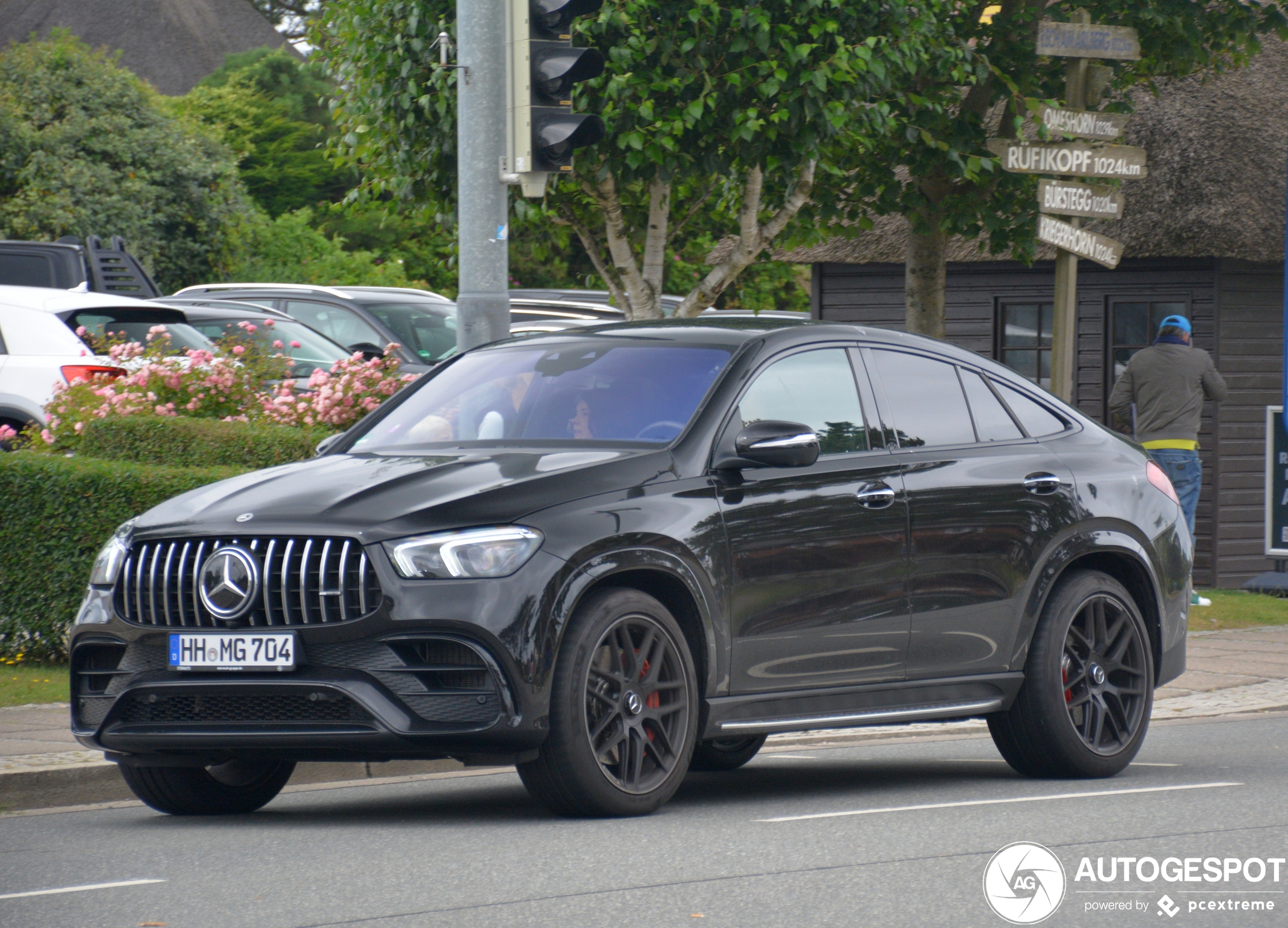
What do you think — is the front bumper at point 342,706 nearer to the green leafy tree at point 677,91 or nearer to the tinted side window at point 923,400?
the tinted side window at point 923,400

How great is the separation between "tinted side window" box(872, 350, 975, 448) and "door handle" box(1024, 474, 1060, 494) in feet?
0.88

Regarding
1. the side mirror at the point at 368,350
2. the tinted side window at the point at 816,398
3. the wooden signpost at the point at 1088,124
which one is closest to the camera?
the tinted side window at the point at 816,398

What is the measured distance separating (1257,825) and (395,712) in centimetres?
282

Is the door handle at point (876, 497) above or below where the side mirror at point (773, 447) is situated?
below

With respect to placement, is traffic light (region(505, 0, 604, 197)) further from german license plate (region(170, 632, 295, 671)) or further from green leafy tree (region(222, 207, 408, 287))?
green leafy tree (region(222, 207, 408, 287))

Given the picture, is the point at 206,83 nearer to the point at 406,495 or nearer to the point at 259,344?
the point at 259,344

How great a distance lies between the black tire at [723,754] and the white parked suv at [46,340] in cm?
829

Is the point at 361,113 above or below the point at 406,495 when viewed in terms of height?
above

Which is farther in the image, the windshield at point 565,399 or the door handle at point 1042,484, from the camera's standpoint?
the door handle at point 1042,484

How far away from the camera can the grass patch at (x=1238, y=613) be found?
14156mm

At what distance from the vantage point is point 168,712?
6.57 meters

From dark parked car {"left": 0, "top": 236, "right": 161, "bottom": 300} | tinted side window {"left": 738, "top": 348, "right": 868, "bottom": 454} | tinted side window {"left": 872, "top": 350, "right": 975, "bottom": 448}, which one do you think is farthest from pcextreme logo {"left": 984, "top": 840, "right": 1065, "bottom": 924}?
dark parked car {"left": 0, "top": 236, "right": 161, "bottom": 300}

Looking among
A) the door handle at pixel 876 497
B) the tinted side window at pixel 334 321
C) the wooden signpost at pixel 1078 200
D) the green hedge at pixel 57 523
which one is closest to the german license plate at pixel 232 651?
the door handle at pixel 876 497

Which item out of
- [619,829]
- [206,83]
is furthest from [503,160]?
[206,83]
